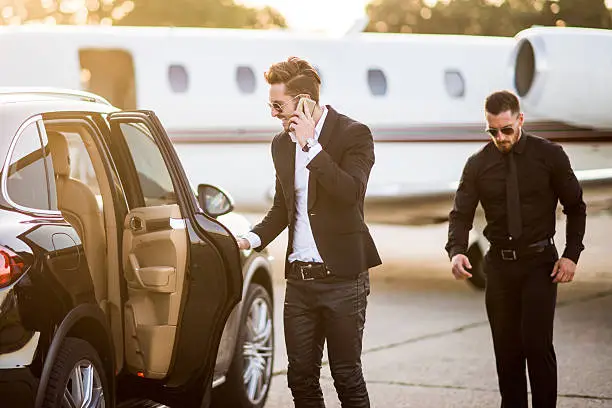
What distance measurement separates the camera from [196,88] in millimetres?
14594

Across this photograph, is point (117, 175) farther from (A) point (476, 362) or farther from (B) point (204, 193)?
(A) point (476, 362)

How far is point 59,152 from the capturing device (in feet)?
16.7

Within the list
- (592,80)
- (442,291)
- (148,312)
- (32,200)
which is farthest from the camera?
(592,80)

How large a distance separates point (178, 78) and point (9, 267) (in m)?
10.9

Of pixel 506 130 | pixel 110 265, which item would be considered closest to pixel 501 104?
pixel 506 130

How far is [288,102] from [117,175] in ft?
→ 2.85

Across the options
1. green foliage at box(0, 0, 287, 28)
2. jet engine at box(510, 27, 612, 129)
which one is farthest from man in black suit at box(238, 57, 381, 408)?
green foliage at box(0, 0, 287, 28)

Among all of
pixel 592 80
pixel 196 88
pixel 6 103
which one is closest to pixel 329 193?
pixel 6 103

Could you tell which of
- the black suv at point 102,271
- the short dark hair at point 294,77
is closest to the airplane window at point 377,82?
the black suv at point 102,271

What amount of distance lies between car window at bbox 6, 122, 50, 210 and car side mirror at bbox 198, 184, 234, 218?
1.57 m

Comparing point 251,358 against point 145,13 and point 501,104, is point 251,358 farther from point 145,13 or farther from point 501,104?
point 145,13

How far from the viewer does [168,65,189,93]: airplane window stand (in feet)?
47.6

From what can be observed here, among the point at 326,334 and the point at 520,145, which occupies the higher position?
the point at 520,145

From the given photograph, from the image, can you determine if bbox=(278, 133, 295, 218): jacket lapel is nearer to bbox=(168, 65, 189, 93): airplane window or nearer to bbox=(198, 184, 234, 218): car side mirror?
bbox=(198, 184, 234, 218): car side mirror
